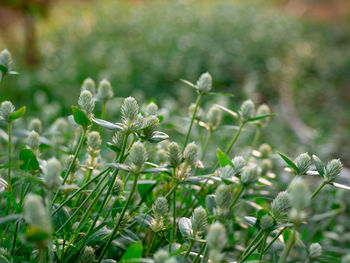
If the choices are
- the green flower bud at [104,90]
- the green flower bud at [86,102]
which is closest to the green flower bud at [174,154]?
the green flower bud at [86,102]

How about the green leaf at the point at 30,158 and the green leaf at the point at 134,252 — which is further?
the green leaf at the point at 30,158

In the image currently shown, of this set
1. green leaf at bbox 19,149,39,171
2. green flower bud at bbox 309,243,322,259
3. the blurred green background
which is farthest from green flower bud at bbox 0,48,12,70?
the blurred green background

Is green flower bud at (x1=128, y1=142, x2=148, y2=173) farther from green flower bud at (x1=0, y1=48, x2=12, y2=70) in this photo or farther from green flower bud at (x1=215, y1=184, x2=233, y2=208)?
green flower bud at (x1=0, y1=48, x2=12, y2=70)

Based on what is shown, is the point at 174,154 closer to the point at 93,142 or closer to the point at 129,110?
the point at 129,110

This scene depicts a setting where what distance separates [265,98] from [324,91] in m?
0.91

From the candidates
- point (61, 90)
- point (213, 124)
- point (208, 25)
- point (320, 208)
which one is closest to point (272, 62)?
point (208, 25)

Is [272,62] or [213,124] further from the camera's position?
[272,62]

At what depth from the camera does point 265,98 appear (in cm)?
401

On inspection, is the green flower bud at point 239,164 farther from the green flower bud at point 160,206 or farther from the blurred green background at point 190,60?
the blurred green background at point 190,60

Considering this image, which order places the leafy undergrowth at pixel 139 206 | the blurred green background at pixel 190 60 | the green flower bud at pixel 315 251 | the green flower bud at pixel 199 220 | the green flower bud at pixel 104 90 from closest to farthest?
the leafy undergrowth at pixel 139 206
the green flower bud at pixel 199 220
the green flower bud at pixel 315 251
the green flower bud at pixel 104 90
the blurred green background at pixel 190 60

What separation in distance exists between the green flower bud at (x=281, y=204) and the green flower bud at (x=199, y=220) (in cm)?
16

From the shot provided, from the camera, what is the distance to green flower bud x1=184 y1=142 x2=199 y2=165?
85cm

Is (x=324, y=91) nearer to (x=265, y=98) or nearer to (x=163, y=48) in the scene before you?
(x=265, y=98)

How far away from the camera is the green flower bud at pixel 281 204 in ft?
2.73
